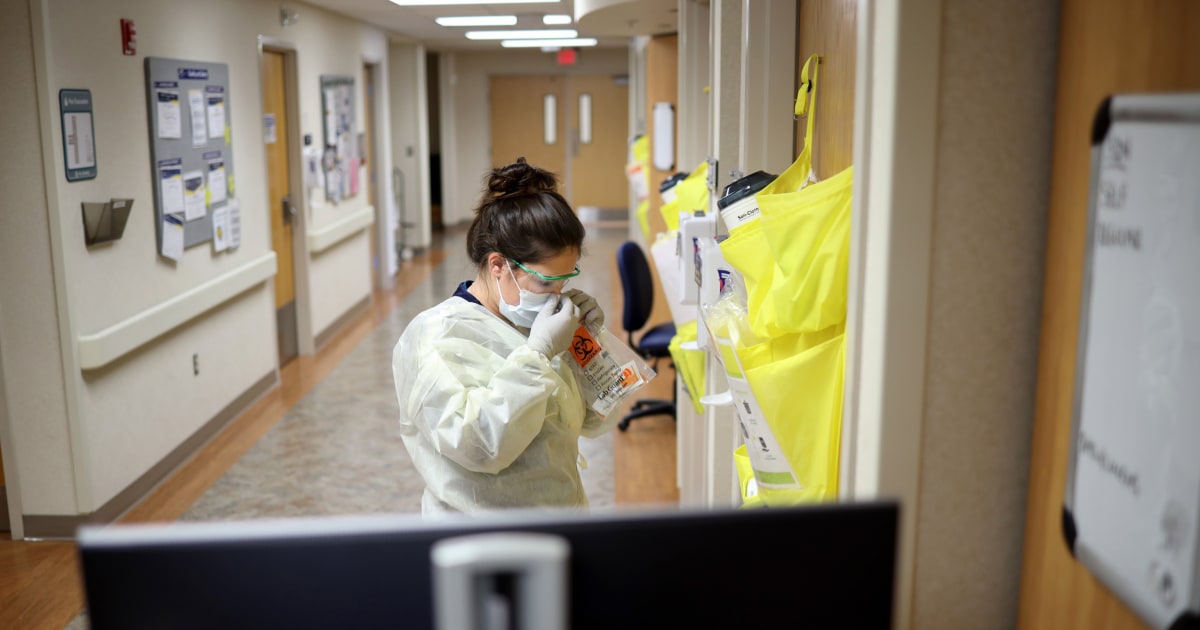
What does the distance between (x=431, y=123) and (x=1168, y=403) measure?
15736 mm

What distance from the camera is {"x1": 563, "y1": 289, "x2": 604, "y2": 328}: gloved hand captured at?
2.52 m

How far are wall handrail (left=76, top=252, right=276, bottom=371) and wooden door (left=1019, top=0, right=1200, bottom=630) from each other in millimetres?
3828

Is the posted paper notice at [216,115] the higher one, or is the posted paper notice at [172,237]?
the posted paper notice at [216,115]

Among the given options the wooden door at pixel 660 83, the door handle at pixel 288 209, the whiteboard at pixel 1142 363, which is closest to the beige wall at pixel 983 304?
the whiteboard at pixel 1142 363

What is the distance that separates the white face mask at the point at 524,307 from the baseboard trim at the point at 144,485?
270cm

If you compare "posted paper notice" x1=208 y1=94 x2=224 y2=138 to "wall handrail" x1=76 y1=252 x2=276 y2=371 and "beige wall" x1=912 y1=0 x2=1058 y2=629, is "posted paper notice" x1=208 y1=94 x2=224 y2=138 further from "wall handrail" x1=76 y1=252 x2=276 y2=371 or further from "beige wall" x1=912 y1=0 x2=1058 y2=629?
"beige wall" x1=912 y1=0 x2=1058 y2=629

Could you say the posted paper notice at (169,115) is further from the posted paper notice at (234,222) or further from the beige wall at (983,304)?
the beige wall at (983,304)

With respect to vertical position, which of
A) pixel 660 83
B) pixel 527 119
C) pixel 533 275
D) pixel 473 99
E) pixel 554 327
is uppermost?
pixel 473 99

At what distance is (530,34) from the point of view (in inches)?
402

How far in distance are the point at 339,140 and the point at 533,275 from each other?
6.56 meters

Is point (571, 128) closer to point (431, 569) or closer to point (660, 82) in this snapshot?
point (660, 82)

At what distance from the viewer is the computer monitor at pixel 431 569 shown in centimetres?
88

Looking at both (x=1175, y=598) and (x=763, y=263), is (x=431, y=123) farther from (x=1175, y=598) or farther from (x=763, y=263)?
(x=1175, y=598)

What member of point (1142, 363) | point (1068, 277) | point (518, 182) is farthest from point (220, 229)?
point (1142, 363)
